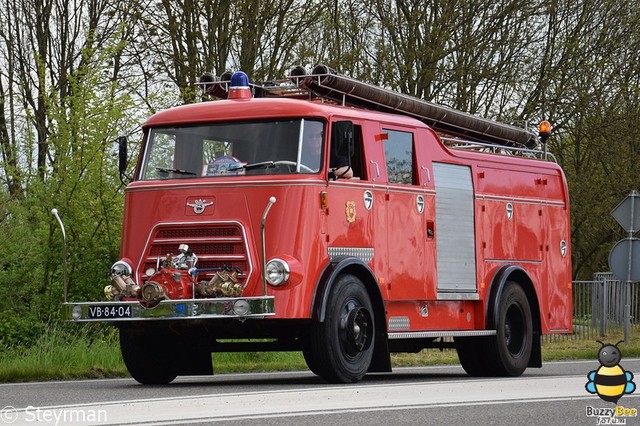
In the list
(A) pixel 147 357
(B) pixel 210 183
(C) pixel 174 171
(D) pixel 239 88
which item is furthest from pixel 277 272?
(D) pixel 239 88

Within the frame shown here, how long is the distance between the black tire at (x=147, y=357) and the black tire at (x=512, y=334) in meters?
4.26

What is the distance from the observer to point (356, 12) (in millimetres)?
33562

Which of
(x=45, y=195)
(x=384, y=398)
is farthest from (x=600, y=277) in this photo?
(x=384, y=398)

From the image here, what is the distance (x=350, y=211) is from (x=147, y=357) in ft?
8.63

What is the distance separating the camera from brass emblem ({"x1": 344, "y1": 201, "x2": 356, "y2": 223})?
48.8 feet

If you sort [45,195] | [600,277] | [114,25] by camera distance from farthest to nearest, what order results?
1. [600,277]
2. [114,25]
3. [45,195]

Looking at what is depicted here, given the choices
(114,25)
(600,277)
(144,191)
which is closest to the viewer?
(144,191)

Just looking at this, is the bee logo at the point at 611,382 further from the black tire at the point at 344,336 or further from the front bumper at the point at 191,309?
the front bumper at the point at 191,309

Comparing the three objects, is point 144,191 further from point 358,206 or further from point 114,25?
point 114,25

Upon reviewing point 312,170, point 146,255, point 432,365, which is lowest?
point 432,365

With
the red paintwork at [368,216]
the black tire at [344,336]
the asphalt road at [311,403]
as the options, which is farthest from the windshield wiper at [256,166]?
the asphalt road at [311,403]

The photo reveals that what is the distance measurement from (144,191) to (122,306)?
1.49m

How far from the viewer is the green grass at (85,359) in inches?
650

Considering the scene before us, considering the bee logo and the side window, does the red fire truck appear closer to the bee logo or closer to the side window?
the side window
